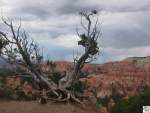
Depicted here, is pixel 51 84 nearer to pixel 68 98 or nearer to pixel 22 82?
pixel 68 98

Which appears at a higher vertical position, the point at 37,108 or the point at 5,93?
the point at 5,93

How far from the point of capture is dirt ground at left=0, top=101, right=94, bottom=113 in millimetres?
22266

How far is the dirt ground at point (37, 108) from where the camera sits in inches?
877

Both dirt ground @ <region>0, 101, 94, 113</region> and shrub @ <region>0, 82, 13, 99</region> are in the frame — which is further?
shrub @ <region>0, 82, 13, 99</region>

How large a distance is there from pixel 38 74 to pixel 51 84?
1048 millimetres

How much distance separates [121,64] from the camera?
5369 inches

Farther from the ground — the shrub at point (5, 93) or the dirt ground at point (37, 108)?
the shrub at point (5, 93)

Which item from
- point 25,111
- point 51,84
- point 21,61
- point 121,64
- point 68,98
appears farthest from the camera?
point 121,64

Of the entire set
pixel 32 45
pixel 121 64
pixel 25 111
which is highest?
pixel 121 64

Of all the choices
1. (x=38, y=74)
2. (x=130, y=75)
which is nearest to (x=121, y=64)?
(x=130, y=75)

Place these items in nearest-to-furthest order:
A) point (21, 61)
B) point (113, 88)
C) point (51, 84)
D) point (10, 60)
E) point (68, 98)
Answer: point (68, 98)
point (51, 84)
point (21, 61)
point (10, 60)
point (113, 88)

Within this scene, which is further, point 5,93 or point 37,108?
point 5,93

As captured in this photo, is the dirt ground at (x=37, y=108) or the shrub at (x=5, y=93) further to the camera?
the shrub at (x=5, y=93)

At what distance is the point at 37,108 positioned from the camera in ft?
74.3
